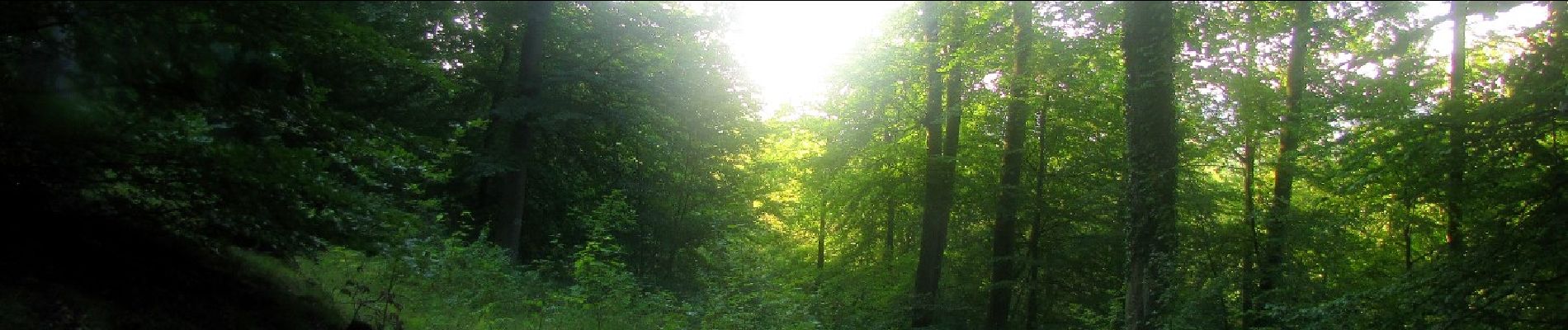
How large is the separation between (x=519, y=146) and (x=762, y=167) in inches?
309

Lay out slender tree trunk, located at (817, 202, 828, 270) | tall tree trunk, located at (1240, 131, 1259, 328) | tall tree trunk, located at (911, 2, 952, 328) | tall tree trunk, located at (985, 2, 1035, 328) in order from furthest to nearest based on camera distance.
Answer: slender tree trunk, located at (817, 202, 828, 270) → tall tree trunk, located at (985, 2, 1035, 328) → tall tree trunk, located at (911, 2, 952, 328) → tall tree trunk, located at (1240, 131, 1259, 328)

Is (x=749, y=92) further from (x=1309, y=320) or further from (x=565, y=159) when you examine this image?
(x=1309, y=320)

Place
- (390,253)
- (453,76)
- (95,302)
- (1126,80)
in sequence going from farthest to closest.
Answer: (453,76) → (1126,80) → (390,253) → (95,302)

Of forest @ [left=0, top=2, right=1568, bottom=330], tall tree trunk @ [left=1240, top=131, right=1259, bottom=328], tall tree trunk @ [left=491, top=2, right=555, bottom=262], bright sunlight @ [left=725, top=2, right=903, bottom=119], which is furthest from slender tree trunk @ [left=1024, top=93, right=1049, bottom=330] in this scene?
tall tree trunk @ [left=491, top=2, right=555, bottom=262]

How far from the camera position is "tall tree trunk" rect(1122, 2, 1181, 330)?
875cm

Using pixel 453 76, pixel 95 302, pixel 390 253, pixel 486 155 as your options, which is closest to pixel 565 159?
pixel 486 155

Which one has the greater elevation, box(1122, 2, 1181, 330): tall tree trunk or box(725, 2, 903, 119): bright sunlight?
box(725, 2, 903, 119): bright sunlight

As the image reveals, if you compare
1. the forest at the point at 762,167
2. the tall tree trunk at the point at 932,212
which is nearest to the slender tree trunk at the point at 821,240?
the forest at the point at 762,167

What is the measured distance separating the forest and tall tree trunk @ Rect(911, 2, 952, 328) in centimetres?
6

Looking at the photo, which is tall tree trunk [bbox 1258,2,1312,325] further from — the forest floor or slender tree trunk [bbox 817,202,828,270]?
slender tree trunk [bbox 817,202,828,270]

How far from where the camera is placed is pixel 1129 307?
9.44 meters

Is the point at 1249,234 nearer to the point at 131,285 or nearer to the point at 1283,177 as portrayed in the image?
the point at 1283,177

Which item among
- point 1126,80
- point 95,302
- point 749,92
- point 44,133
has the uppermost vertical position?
point 749,92

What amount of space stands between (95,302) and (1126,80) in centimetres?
970
